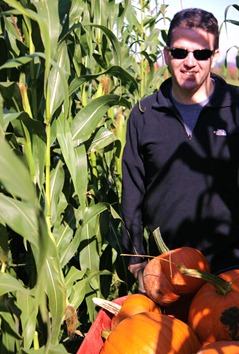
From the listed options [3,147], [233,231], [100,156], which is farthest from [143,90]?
[3,147]

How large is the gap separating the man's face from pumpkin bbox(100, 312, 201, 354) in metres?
1.22

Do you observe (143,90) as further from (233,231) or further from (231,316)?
(231,316)

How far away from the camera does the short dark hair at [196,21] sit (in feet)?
10.0

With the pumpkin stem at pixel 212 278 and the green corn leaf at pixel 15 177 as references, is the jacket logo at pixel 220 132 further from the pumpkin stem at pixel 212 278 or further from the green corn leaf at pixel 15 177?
the green corn leaf at pixel 15 177

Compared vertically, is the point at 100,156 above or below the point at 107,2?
below

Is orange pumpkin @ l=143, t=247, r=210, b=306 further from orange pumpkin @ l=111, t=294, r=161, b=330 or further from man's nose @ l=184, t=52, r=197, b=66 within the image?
man's nose @ l=184, t=52, r=197, b=66

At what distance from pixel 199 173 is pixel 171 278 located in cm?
65

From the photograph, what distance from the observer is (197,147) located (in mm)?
3137

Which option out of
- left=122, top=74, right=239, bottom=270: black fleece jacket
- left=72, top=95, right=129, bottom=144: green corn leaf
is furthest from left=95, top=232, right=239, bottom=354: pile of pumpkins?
left=72, top=95, right=129, bottom=144: green corn leaf

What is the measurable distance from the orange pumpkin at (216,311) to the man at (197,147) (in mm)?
601

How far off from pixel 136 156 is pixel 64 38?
33.7 inches

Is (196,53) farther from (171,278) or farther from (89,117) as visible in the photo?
(171,278)

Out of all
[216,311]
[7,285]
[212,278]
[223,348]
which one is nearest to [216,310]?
[216,311]

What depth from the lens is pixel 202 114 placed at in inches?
124
